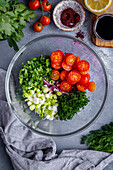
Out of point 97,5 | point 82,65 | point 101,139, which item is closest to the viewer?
point 82,65

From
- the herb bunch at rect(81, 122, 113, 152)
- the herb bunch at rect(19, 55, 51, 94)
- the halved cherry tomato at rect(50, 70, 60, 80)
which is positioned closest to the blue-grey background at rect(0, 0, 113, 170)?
the herb bunch at rect(81, 122, 113, 152)

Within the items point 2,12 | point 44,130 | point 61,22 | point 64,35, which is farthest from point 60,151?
point 2,12

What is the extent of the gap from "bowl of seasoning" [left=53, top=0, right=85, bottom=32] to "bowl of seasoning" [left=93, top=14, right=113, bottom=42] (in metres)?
0.11

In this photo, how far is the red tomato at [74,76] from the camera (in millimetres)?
1342

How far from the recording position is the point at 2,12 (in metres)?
1.33

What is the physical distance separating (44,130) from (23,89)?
0.34 m

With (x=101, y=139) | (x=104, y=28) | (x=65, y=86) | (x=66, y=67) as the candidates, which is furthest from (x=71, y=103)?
(x=104, y=28)

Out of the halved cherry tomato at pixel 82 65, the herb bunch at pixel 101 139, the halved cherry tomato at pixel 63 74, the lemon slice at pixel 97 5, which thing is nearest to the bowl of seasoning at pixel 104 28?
the lemon slice at pixel 97 5

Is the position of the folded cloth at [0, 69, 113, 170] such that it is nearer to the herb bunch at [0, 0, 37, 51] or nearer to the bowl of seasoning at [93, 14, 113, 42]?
the herb bunch at [0, 0, 37, 51]

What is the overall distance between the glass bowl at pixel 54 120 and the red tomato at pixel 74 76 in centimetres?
13

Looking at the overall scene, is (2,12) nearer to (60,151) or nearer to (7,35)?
(7,35)

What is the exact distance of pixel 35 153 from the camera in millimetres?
1514

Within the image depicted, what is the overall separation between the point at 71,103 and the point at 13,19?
2.24 feet

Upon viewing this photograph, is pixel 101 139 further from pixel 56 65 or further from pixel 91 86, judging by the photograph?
pixel 56 65
